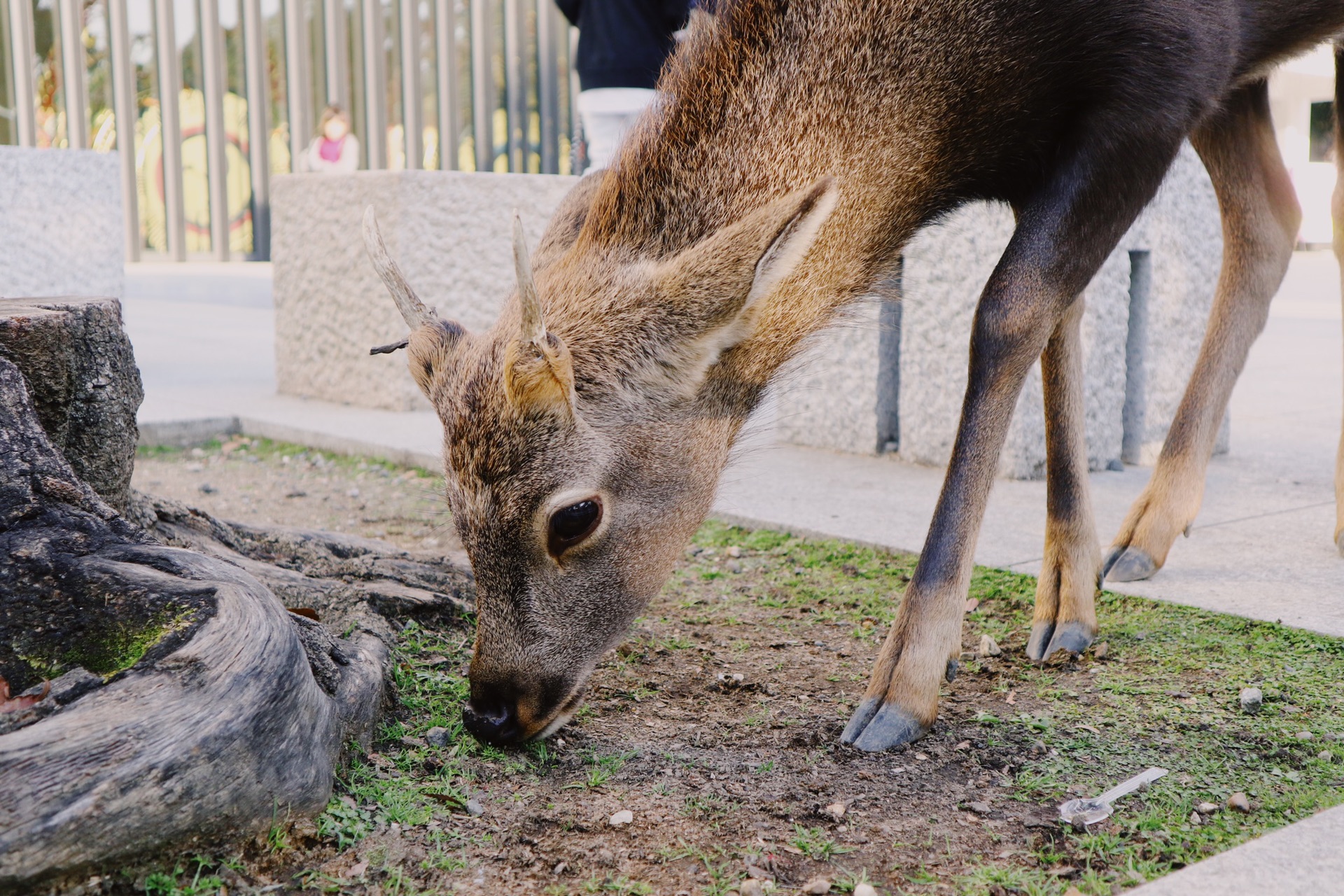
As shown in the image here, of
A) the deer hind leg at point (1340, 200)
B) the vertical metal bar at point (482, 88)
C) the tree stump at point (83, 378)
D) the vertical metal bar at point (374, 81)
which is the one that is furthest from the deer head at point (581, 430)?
the vertical metal bar at point (482, 88)

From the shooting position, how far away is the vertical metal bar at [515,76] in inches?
976

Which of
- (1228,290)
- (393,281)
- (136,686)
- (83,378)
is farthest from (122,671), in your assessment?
(1228,290)

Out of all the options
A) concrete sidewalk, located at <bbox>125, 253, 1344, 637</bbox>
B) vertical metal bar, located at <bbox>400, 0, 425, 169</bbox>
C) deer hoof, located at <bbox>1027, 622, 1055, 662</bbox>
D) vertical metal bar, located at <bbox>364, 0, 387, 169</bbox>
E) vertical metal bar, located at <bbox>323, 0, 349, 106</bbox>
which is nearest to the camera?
deer hoof, located at <bbox>1027, 622, 1055, 662</bbox>

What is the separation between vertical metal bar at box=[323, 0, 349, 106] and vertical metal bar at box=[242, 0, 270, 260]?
107 centimetres

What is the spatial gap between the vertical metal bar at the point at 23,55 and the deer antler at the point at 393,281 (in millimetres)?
21332

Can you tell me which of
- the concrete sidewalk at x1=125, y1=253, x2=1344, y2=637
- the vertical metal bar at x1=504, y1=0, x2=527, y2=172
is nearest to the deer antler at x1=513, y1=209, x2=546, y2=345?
the concrete sidewalk at x1=125, y1=253, x2=1344, y2=637

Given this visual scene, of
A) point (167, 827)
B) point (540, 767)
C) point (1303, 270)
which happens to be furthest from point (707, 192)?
point (1303, 270)

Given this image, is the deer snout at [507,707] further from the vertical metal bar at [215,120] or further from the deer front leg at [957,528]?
the vertical metal bar at [215,120]

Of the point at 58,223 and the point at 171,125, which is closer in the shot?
the point at 58,223

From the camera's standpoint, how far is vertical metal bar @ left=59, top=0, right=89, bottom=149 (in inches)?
838

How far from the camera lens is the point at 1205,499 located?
223 inches

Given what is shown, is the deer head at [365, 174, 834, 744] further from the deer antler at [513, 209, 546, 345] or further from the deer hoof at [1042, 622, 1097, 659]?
the deer hoof at [1042, 622, 1097, 659]

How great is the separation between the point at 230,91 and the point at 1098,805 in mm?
22318

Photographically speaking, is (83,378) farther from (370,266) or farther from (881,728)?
(370,266)
